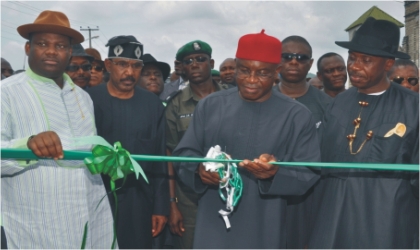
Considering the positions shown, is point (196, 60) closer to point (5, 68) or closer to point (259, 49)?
point (259, 49)

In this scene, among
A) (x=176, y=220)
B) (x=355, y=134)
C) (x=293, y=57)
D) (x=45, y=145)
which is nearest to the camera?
(x=45, y=145)

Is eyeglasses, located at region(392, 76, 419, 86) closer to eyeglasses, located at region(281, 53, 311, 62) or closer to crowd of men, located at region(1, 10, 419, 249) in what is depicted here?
eyeglasses, located at region(281, 53, 311, 62)

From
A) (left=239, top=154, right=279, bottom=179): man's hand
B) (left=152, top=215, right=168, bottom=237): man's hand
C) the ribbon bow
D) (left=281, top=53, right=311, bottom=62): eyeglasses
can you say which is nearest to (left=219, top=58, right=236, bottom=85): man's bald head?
(left=281, top=53, right=311, bottom=62): eyeglasses

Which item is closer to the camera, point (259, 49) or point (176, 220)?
point (259, 49)

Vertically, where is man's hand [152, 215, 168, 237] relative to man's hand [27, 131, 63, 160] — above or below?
below

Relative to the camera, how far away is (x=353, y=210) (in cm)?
370

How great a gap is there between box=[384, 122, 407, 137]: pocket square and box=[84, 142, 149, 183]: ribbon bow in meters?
1.75

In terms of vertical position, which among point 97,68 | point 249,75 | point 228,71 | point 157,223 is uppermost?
point 228,71

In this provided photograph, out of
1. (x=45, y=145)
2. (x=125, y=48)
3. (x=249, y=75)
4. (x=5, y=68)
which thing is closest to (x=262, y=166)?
(x=249, y=75)

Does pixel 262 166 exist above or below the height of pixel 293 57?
below

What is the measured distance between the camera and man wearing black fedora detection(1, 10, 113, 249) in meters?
3.48

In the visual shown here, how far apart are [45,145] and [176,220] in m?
2.15

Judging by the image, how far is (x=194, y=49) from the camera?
5.57m

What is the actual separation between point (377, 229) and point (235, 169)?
1108mm
